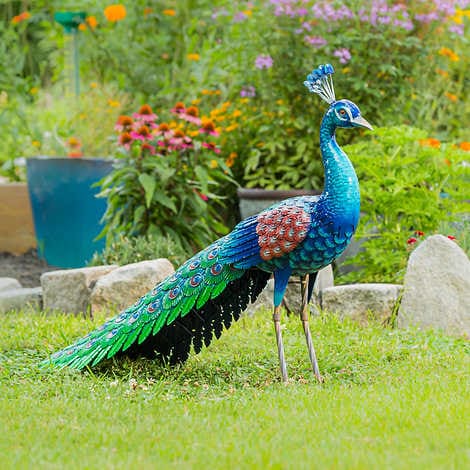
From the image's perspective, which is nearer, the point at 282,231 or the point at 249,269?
the point at 282,231

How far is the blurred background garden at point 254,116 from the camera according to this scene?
641cm

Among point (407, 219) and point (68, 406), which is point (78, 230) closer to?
point (407, 219)

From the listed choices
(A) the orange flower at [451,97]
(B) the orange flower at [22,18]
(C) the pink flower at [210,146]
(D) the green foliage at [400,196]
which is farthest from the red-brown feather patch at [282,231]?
(B) the orange flower at [22,18]

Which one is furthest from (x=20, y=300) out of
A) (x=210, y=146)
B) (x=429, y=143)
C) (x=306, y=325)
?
(x=429, y=143)

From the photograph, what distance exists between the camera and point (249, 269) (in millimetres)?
4508

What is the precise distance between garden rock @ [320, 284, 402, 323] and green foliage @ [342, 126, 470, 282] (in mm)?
550

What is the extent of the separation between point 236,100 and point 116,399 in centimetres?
432

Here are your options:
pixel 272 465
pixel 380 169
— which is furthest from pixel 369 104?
pixel 272 465

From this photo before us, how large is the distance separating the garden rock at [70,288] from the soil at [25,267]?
118 cm

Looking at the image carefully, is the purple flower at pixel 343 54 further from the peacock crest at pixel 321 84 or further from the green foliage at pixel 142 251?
the peacock crest at pixel 321 84

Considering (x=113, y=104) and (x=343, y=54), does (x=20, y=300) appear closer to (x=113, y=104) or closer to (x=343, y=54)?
(x=113, y=104)

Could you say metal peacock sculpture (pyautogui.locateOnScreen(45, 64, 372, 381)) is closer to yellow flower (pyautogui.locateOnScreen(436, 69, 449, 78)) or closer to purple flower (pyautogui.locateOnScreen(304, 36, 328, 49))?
purple flower (pyautogui.locateOnScreen(304, 36, 328, 49))

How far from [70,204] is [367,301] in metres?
2.94

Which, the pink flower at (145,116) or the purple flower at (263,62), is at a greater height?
the purple flower at (263,62)
